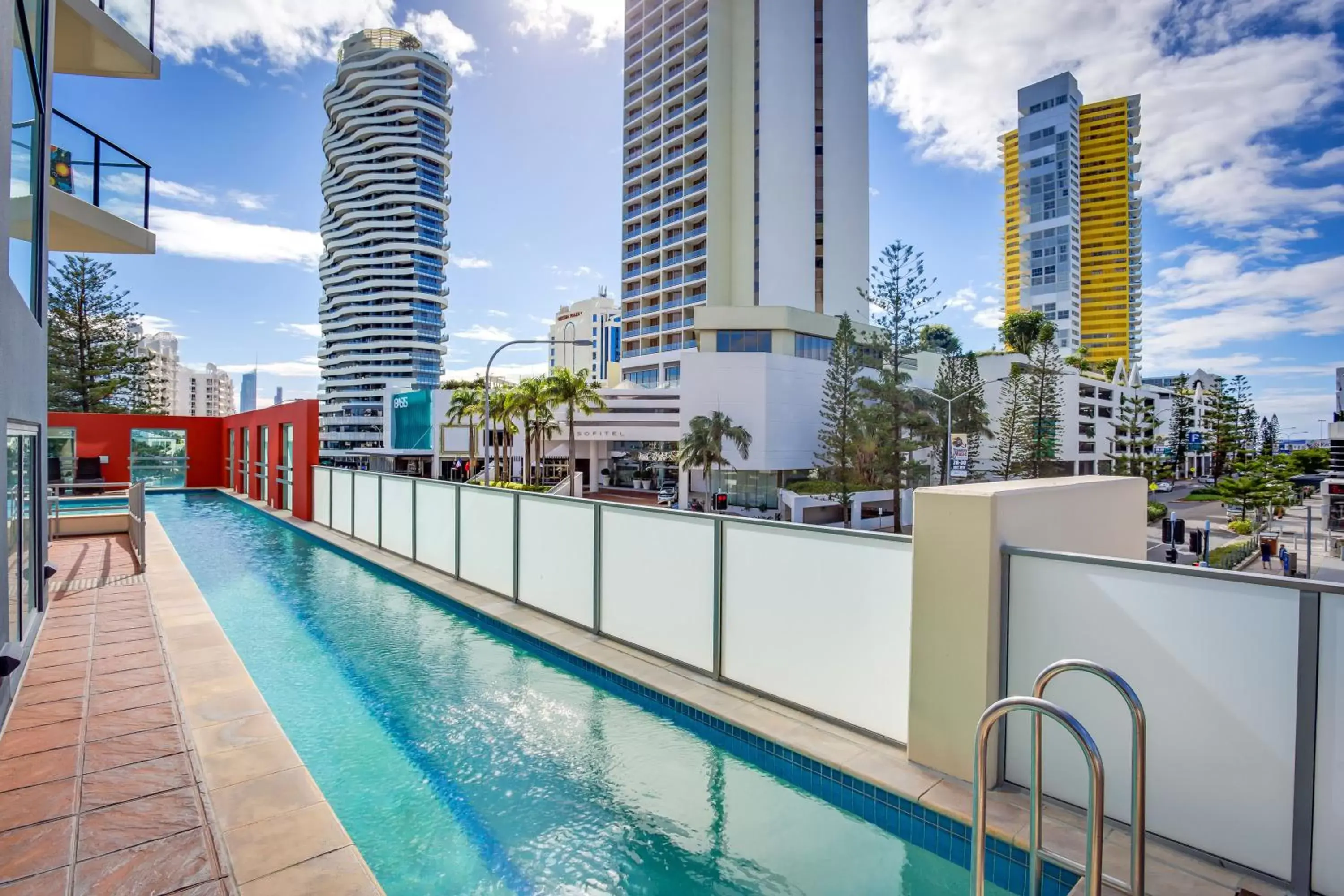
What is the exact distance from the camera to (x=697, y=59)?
58.8 m

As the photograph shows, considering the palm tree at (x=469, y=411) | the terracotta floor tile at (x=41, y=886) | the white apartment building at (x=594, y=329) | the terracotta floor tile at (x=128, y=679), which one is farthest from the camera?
the white apartment building at (x=594, y=329)

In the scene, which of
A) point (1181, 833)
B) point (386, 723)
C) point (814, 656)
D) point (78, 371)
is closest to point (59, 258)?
point (78, 371)

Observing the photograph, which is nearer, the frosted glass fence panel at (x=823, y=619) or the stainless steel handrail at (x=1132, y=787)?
the stainless steel handrail at (x=1132, y=787)

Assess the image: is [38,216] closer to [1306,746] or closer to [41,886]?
[41,886]

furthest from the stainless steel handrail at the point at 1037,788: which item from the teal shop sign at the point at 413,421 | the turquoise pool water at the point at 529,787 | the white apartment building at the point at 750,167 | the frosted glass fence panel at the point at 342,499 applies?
the teal shop sign at the point at 413,421

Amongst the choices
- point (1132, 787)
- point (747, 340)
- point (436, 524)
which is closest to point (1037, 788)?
point (1132, 787)

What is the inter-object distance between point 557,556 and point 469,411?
118ft

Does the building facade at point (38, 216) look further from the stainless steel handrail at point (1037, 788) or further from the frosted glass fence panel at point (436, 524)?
the stainless steel handrail at point (1037, 788)

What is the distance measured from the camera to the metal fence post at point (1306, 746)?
291 centimetres

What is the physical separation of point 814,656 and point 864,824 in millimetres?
1222

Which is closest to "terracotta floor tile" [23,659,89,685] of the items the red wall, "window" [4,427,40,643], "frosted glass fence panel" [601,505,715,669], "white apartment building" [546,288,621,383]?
"window" [4,427,40,643]

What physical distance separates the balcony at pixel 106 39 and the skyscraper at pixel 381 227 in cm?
9541

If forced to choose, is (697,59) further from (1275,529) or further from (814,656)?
(814,656)

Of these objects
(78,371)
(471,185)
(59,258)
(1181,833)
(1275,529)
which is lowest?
(1275,529)
